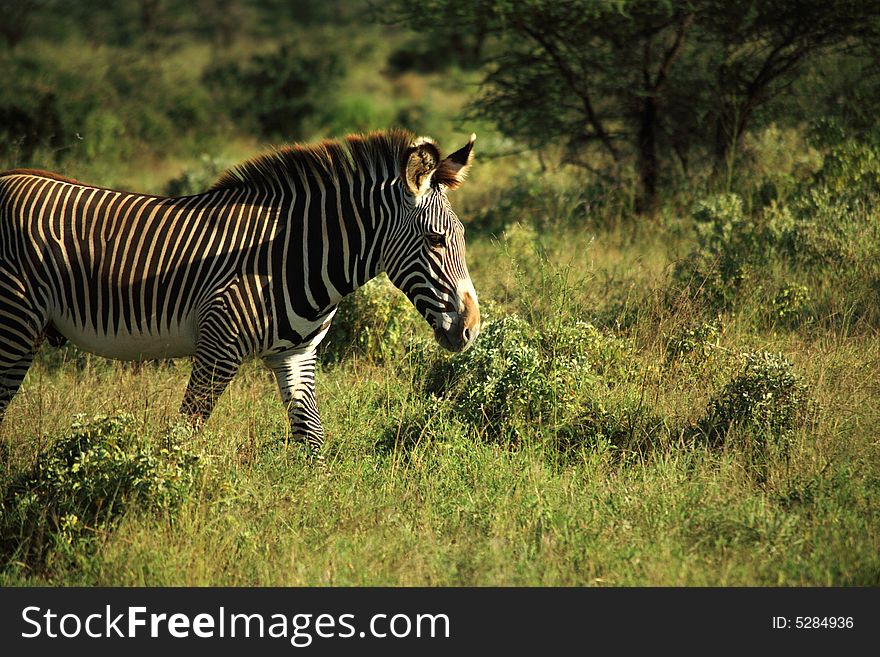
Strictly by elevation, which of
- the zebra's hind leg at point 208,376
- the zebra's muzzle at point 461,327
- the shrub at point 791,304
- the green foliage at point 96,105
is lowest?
the zebra's hind leg at point 208,376

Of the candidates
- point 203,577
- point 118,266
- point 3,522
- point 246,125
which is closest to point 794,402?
point 203,577

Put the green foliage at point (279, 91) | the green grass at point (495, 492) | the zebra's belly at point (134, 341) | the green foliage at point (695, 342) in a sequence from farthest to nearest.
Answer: the green foliage at point (279, 91) < the green foliage at point (695, 342) < the zebra's belly at point (134, 341) < the green grass at point (495, 492)

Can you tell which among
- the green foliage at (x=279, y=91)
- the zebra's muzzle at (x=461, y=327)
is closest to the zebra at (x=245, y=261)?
the zebra's muzzle at (x=461, y=327)

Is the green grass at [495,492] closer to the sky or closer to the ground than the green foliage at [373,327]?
closer to the ground

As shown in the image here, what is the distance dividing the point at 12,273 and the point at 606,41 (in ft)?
25.0

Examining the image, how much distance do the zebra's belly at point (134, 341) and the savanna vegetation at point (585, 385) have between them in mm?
350

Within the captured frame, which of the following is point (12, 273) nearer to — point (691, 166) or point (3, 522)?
point (3, 522)

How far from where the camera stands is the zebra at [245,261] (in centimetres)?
507

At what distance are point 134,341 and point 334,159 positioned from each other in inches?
58.2

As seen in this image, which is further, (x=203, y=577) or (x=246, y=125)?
(x=246, y=125)

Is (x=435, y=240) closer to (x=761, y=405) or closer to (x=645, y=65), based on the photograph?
(x=761, y=405)

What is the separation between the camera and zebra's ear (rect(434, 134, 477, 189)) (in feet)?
16.9

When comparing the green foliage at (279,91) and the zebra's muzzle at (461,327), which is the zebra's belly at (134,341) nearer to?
the zebra's muzzle at (461,327)

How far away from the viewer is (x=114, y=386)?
6.36 metres
